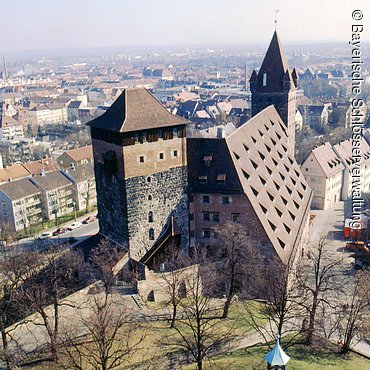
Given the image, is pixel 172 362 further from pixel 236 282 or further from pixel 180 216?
pixel 180 216

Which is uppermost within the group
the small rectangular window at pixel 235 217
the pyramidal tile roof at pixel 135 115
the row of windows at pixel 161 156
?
the pyramidal tile roof at pixel 135 115

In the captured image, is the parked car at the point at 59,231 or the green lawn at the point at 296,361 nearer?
the green lawn at the point at 296,361

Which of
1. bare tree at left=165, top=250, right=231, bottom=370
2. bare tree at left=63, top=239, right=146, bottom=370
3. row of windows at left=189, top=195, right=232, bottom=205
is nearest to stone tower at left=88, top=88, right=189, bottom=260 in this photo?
row of windows at left=189, top=195, right=232, bottom=205

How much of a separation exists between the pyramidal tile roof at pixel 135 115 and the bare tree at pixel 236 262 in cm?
1159

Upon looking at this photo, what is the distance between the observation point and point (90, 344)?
35.7 m

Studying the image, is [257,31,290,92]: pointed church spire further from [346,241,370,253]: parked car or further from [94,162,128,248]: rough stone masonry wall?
[94,162,128,248]: rough stone masonry wall

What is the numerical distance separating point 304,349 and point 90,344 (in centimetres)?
1625

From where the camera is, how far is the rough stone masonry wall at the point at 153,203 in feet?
144

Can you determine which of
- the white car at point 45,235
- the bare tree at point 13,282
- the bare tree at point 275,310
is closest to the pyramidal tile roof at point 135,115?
the bare tree at point 13,282

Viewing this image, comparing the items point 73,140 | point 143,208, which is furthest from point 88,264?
point 73,140

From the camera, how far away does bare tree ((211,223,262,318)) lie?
40.2 m

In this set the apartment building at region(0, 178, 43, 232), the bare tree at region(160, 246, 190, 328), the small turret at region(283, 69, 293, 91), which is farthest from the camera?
the apartment building at region(0, 178, 43, 232)

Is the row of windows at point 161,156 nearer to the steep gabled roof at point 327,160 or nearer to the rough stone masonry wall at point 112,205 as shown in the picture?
the rough stone masonry wall at point 112,205

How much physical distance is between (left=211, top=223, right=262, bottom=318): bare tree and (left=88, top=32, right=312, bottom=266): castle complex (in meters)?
2.24
